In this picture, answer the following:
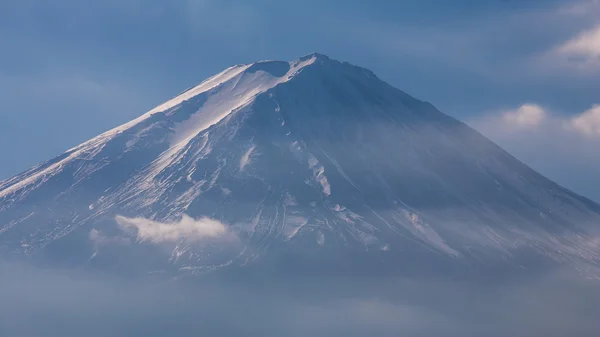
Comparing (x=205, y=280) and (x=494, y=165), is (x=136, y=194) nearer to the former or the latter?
(x=205, y=280)

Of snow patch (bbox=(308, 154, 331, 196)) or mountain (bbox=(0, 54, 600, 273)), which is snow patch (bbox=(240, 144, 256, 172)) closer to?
mountain (bbox=(0, 54, 600, 273))

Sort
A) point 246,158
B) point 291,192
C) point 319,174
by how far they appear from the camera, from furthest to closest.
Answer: point 246,158
point 319,174
point 291,192

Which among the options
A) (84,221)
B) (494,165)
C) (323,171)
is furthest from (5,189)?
(494,165)

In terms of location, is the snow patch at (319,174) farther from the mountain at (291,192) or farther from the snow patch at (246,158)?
the snow patch at (246,158)

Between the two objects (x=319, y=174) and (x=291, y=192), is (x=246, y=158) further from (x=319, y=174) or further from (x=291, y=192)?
(x=319, y=174)

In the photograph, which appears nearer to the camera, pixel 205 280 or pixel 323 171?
pixel 205 280

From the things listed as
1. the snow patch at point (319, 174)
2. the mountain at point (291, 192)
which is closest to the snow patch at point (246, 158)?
the mountain at point (291, 192)

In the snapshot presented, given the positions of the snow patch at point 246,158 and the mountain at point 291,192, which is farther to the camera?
the snow patch at point 246,158

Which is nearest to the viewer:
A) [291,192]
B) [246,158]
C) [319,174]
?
[291,192]

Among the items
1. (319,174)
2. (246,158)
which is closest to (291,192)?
(319,174)
